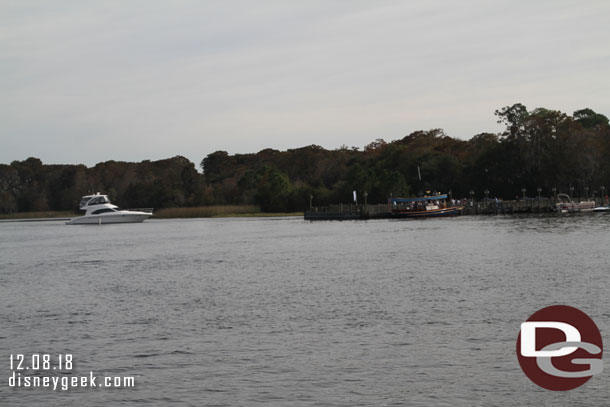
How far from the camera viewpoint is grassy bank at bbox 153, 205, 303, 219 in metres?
170

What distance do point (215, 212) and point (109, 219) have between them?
23.8 meters

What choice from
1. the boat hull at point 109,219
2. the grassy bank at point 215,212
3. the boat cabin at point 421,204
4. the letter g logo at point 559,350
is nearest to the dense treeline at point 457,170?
the grassy bank at point 215,212

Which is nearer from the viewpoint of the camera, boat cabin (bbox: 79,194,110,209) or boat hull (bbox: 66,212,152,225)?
boat cabin (bbox: 79,194,110,209)

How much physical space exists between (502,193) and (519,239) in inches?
3217

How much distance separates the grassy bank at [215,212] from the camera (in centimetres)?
16962

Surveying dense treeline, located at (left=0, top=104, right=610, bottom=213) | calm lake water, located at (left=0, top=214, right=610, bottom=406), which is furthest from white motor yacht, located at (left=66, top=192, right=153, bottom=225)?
calm lake water, located at (left=0, top=214, right=610, bottom=406)

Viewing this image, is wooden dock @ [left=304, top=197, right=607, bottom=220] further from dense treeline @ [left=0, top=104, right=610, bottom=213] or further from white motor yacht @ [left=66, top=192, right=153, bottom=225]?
white motor yacht @ [left=66, top=192, right=153, bottom=225]

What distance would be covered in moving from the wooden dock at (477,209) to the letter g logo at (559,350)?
114412 mm

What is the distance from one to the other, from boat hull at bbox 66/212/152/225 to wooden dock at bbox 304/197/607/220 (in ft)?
128

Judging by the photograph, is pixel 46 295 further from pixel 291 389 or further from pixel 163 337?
pixel 291 389

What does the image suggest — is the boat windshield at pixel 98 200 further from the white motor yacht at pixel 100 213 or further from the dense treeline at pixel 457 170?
the dense treeline at pixel 457 170

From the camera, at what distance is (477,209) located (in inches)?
5551

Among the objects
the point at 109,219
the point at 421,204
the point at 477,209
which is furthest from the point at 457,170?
the point at 109,219

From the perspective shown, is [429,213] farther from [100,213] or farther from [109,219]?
[100,213]
